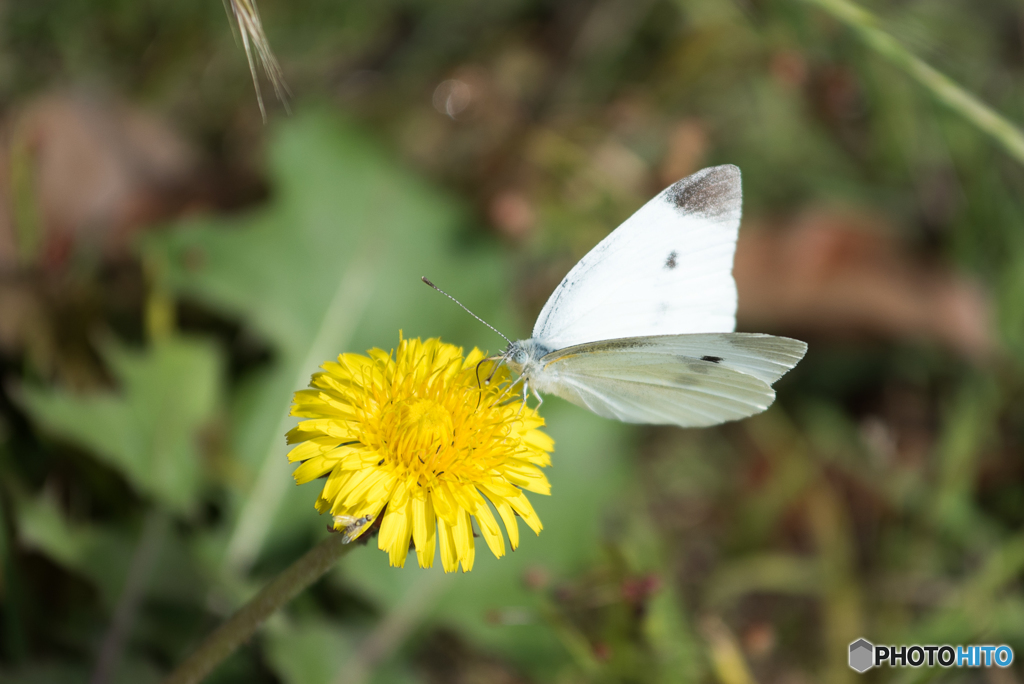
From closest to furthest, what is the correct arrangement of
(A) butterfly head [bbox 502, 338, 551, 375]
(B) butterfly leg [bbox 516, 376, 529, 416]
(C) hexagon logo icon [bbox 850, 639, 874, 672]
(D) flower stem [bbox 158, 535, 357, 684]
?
(D) flower stem [bbox 158, 535, 357, 684]
(B) butterfly leg [bbox 516, 376, 529, 416]
(A) butterfly head [bbox 502, 338, 551, 375]
(C) hexagon logo icon [bbox 850, 639, 874, 672]

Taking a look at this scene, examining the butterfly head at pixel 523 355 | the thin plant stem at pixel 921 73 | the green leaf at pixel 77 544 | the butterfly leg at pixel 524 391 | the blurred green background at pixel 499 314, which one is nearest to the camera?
the butterfly leg at pixel 524 391

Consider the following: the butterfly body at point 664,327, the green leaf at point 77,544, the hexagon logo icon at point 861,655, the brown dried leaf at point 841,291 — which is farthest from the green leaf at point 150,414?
the brown dried leaf at point 841,291

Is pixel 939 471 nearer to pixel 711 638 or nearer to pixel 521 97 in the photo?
pixel 711 638

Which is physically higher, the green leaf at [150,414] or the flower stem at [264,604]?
the green leaf at [150,414]

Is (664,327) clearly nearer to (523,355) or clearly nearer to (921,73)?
(523,355)

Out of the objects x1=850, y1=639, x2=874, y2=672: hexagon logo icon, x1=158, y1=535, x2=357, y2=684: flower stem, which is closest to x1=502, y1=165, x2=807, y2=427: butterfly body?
x1=158, y1=535, x2=357, y2=684: flower stem

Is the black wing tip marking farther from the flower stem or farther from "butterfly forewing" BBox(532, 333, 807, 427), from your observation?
the flower stem

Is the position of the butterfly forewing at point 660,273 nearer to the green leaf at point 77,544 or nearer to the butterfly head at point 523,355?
the butterfly head at point 523,355

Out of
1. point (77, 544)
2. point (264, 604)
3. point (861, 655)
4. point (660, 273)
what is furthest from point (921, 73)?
point (77, 544)
